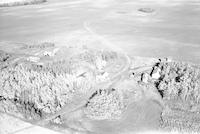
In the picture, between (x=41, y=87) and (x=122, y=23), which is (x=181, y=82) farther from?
(x=122, y=23)

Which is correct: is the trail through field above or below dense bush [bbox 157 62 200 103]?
above

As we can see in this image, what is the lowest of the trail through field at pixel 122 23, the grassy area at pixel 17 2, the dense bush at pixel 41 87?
the dense bush at pixel 41 87

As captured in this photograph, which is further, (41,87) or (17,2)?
(17,2)

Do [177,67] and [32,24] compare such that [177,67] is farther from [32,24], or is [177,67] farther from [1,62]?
[32,24]

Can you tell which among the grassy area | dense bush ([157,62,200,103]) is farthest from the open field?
the grassy area

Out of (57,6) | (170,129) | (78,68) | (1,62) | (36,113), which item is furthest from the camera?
(57,6)

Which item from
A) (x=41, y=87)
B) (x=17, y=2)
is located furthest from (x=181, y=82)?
(x=17, y=2)

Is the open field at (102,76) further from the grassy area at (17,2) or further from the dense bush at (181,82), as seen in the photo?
the grassy area at (17,2)

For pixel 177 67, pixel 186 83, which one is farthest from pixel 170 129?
pixel 177 67

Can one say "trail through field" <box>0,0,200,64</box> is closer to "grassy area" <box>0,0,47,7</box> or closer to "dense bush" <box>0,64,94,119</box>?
"grassy area" <box>0,0,47,7</box>

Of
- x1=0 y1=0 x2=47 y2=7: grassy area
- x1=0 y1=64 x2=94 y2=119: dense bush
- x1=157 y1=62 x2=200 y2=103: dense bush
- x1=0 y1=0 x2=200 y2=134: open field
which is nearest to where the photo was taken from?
x1=0 y1=0 x2=200 y2=134: open field

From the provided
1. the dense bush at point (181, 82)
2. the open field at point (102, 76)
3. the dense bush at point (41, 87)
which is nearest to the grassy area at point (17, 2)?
the open field at point (102, 76)
